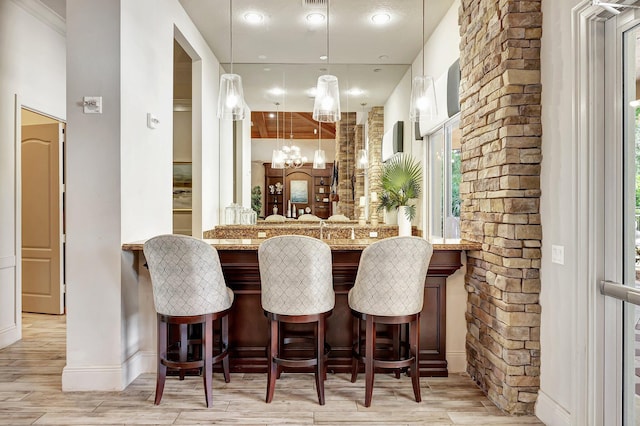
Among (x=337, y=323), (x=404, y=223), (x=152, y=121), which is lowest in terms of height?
(x=337, y=323)

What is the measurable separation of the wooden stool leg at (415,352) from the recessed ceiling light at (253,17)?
10.5 feet

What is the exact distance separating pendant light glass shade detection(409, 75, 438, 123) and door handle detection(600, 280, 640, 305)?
68.4 inches

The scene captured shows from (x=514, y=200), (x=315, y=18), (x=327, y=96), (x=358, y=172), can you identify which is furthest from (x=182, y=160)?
(x=514, y=200)

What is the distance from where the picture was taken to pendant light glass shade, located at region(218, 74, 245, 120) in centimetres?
330

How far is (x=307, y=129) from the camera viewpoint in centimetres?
508

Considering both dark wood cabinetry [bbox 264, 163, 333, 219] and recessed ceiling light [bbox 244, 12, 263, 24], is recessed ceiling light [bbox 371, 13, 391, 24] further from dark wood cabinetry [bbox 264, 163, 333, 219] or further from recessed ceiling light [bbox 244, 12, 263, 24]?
dark wood cabinetry [bbox 264, 163, 333, 219]

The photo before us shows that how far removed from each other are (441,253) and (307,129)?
102 inches

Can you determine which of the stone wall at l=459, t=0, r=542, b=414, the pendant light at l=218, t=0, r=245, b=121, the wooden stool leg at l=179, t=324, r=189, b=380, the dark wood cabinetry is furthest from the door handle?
the dark wood cabinetry

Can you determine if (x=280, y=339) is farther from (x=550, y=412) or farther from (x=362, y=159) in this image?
(x=362, y=159)

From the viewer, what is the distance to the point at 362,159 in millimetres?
5227

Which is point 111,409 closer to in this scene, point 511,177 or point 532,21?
point 511,177

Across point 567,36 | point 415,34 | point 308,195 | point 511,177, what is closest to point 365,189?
point 308,195

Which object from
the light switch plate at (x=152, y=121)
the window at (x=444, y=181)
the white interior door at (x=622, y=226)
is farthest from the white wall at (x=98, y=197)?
the window at (x=444, y=181)

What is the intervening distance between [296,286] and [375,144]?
10.7 ft
